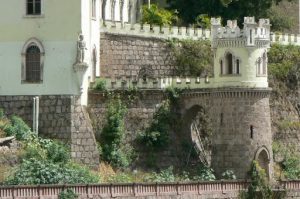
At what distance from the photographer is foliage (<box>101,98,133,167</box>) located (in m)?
77.8

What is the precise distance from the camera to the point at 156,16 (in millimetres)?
89688

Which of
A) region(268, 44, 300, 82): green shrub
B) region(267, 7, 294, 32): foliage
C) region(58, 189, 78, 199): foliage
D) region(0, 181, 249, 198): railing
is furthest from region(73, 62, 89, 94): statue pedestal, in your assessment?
region(267, 7, 294, 32): foliage

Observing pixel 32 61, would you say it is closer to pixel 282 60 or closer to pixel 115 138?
pixel 115 138

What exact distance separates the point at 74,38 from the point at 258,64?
32.5 feet

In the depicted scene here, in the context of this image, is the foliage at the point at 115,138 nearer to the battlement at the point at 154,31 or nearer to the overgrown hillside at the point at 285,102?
the battlement at the point at 154,31

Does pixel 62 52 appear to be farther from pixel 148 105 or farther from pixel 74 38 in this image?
pixel 148 105

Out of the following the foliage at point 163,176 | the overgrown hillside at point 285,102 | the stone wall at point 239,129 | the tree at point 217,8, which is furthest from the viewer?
the tree at point 217,8

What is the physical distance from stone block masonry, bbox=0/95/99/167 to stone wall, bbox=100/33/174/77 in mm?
4987

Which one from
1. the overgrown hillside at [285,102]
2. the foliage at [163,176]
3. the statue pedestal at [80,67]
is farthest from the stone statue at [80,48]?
the overgrown hillside at [285,102]

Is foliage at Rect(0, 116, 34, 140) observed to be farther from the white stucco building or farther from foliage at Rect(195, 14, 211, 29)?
foliage at Rect(195, 14, 211, 29)

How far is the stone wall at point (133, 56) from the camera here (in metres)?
A: 81.9

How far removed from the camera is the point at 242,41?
7931 centimetres

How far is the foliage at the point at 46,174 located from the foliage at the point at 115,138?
5.53m

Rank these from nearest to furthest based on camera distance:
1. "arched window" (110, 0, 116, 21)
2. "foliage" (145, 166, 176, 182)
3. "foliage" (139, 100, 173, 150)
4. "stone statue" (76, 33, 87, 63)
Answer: "foliage" (145, 166, 176, 182), "stone statue" (76, 33, 87, 63), "foliage" (139, 100, 173, 150), "arched window" (110, 0, 116, 21)
